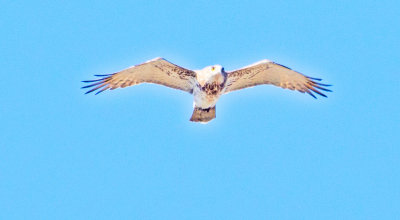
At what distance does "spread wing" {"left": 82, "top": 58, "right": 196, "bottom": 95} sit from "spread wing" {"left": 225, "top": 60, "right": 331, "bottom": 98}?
1134 mm

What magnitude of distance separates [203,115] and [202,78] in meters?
1.41

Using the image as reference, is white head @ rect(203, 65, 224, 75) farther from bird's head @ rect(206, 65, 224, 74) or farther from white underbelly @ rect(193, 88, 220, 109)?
white underbelly @ rect(193, 88, 220, 109)

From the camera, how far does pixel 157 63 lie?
61.0ft

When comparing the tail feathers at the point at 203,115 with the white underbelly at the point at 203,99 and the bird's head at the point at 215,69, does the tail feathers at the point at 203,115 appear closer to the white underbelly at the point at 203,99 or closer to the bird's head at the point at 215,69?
the white underbelly at the point at 203,99

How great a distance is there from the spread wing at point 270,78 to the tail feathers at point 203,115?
2.27ft

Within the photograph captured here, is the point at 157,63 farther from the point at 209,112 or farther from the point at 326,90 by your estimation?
the point at 326,90

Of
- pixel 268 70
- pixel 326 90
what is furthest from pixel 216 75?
pixel 326 90

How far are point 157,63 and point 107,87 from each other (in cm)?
150

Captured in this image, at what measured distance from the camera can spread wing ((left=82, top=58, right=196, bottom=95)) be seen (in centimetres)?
1870

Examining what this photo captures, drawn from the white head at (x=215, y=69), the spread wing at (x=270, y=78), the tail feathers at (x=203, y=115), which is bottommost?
the tail feathers at (x=203, y=115)

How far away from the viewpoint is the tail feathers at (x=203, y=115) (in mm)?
19375

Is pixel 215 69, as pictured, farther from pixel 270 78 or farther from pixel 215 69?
pixel 270 78

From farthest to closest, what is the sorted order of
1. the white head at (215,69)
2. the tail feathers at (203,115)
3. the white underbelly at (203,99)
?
the tail feathers at (203,115), the white underbelly at (203,99), the white head at (215,69)

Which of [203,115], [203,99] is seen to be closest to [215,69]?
[203,99]
